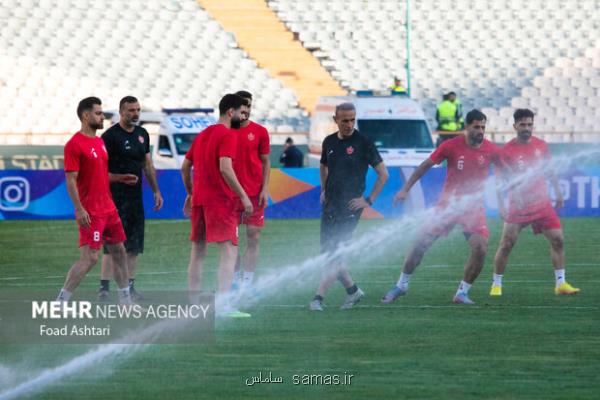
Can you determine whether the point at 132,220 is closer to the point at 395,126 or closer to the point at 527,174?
the point at 527,174

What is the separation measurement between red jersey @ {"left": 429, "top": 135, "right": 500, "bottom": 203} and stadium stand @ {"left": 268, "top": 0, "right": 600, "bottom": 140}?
1114 inches

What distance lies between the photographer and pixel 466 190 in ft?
43.3

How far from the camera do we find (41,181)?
27.8 meters

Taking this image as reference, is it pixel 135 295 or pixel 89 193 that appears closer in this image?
pixel 89 193

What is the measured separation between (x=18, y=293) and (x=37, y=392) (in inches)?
241

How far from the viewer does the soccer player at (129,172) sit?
13719 mm

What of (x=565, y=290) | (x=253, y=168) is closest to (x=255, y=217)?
(x=253, y=168)

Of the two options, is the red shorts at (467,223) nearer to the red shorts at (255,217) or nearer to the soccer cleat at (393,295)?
the soccer cleat at (393,295)

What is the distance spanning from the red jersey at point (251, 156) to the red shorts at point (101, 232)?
6.46ft

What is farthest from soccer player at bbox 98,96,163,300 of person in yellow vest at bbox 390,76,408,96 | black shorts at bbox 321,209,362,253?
person in yellow vest at bbox 390,76,408,96

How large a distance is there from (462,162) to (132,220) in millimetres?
3224

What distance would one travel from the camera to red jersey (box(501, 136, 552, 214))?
554 inches

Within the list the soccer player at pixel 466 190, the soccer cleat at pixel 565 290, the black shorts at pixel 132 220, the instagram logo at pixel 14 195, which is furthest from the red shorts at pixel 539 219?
the instagram logo at pixel 14 195

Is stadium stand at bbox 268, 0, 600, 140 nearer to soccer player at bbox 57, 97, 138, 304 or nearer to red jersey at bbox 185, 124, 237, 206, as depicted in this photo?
red jersey at bbox 185, 124, 237, 206
